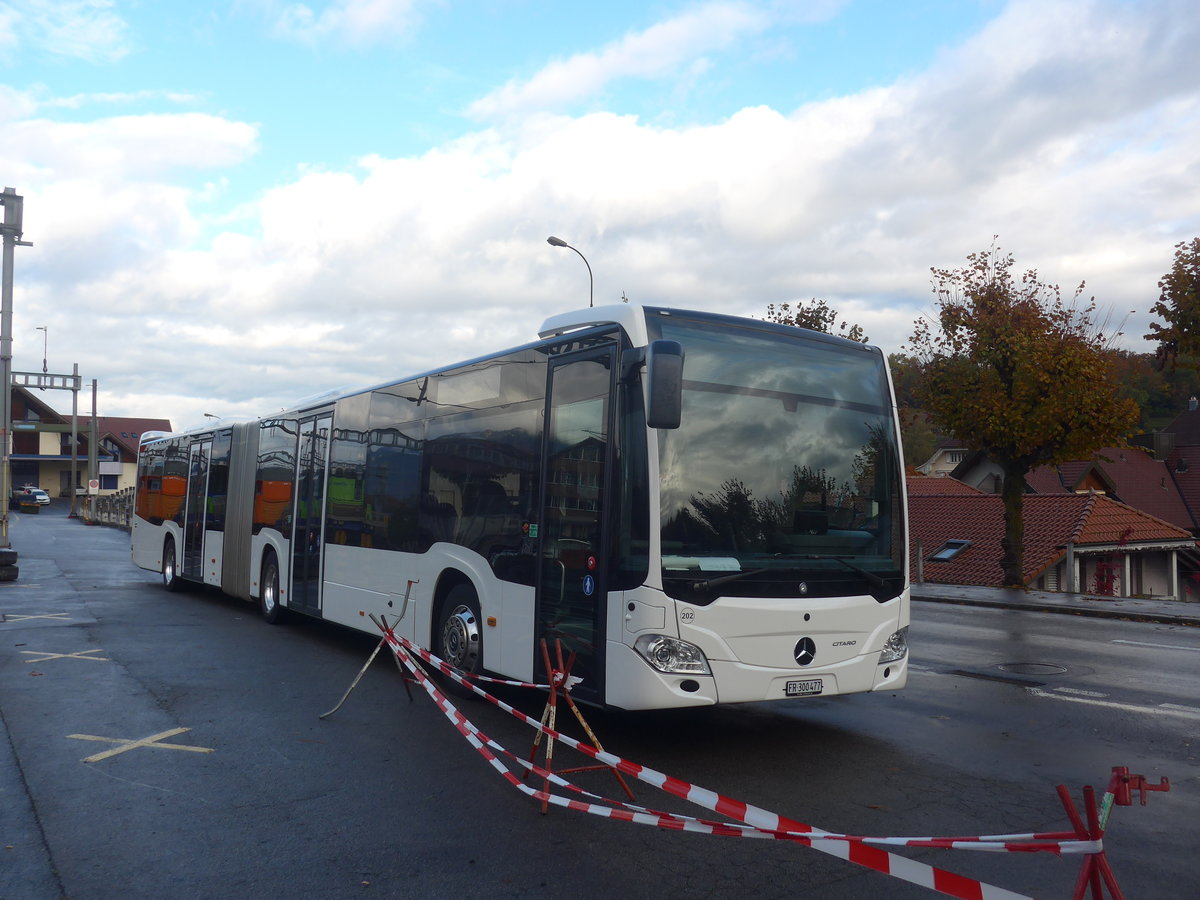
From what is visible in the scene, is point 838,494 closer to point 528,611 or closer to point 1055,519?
point 528,611

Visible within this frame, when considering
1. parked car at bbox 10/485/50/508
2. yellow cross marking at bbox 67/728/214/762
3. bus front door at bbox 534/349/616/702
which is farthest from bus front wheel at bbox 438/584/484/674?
parked car at bbox 10/485/50/508

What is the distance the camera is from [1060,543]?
33219mm

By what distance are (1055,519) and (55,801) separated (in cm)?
3442

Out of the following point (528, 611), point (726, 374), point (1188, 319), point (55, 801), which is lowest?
point (55, 801)

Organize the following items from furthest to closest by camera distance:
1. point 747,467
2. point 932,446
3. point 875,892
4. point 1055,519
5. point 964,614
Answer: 1. point 932,446
2. point 1055,519
3. point 964,614
4. point 747,467
5. point 875,892

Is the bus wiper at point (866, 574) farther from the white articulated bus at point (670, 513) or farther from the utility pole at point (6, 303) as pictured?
the utility pole at point (6, 303)

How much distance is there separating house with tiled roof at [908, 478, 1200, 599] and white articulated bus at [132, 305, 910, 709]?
25.0 metres

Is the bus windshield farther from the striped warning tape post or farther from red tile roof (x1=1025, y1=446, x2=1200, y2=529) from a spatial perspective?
red tile roof (x1=1025, y1=446, x2=1200, y2=529)

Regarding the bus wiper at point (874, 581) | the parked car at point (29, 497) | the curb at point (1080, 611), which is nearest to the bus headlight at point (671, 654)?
the bus wiper at point (874, 581)

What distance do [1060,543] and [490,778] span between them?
30744mm

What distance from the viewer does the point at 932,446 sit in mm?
90250

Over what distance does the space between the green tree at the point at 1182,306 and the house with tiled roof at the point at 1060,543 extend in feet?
33.5

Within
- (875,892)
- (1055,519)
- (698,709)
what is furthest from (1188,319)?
(875,892)

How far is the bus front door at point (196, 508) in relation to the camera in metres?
18.1
